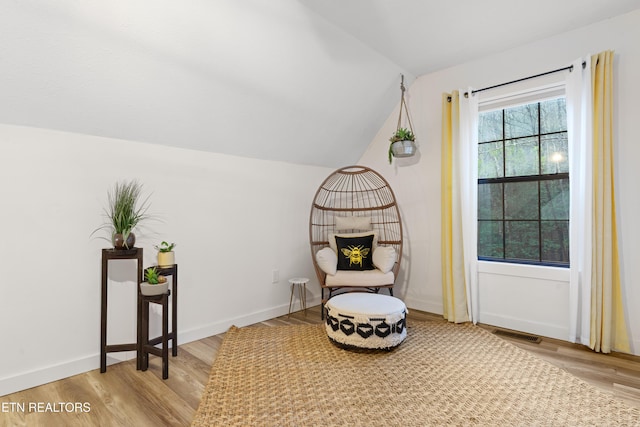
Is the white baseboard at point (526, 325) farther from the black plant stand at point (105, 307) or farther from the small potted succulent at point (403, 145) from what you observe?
the black plant stand at point (105, 307)

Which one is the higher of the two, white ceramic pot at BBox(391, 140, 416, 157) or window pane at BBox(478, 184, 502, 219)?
white ceramic pot at BBox(391, 140, 416, 157)

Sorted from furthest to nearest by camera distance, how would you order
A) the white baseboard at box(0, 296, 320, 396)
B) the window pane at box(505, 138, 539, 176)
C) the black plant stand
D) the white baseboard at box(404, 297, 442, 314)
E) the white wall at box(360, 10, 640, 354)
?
1. the white baseboard at box(404, 297, 442, 314)
2. the window pane at box(505, 138, 539, 176)
3. the white wall at box(360, 10, 640, 354)
4. the black plant stand
5. the white baseboard at box(0, 296, 320, 396)

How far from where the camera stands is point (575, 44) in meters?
2.68

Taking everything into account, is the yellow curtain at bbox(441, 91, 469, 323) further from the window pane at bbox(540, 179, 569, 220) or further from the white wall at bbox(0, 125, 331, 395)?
the white wall at bbox(0, 125, 331, 395)

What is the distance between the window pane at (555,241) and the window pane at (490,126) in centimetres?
93

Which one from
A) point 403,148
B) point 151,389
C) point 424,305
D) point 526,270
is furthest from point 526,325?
point 151,389

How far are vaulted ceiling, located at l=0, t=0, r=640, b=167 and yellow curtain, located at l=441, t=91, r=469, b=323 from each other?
1.91ft

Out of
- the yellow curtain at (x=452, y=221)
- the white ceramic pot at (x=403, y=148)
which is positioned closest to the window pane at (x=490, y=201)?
the yellow curtain at (x=452, y=221)

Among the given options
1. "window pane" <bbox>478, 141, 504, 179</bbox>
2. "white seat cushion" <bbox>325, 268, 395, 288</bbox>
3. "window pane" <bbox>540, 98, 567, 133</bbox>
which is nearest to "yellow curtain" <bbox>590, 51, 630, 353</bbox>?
"window pane" <bbox>540, 98, 567, 133</bbox>

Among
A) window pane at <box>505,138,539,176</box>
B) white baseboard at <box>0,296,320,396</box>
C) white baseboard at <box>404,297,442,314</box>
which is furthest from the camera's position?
white baseboard at <box>404,297,442,314</box>

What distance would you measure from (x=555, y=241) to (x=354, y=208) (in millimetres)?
2015

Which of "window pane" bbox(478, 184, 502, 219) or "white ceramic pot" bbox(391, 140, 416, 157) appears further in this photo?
"white ceramic pot" bbox(391, 140, 416, 157)

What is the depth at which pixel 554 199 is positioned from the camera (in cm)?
290

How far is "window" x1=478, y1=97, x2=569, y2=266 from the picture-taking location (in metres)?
2.88
